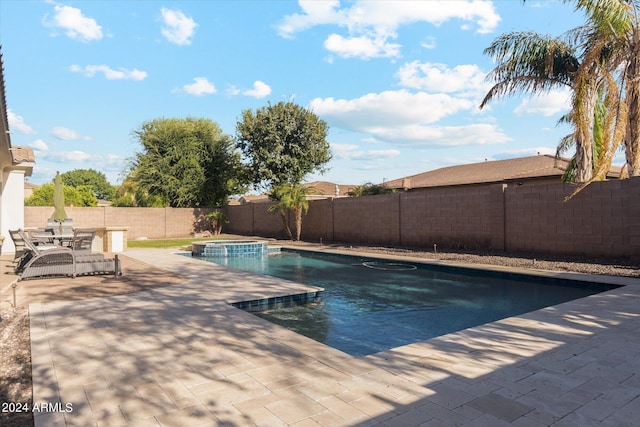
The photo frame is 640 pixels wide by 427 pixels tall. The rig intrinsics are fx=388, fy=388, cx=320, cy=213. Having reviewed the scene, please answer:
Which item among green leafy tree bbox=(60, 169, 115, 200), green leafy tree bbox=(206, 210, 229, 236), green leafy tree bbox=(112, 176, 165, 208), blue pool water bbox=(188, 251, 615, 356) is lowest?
blue pool water bbox=(188, 251, 615, 356)

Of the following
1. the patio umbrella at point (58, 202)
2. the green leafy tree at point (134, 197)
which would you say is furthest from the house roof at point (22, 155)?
the green leafy tree at point (134, 197)

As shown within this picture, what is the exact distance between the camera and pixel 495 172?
2295 cm

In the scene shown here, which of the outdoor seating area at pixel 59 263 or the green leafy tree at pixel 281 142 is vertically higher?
the green leafy tree at pixel 281 142

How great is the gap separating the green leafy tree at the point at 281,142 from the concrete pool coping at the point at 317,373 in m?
17.2

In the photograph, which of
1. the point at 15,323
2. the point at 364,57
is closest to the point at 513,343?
the point at 15,323

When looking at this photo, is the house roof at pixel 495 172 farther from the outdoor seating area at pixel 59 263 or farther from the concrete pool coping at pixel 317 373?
the outdoor seating area at pixel 59 263

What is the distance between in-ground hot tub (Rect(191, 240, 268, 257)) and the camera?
14.8 m

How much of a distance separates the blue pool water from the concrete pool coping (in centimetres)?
91

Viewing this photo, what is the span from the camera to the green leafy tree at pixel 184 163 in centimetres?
2406

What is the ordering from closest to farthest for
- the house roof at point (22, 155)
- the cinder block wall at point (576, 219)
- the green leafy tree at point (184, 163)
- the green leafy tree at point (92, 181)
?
1. the cinder block wall at point (576, 219)
2. the house roof at point (22, 155)
3. the green leafy tree at point (184, 163)
4. the green leafy tree at point (92, 181)

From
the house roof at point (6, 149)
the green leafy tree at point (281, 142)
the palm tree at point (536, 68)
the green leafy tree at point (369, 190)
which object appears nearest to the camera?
the house roof at point (6, 149)

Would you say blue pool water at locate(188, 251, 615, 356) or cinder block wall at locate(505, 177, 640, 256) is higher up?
cinder block wall at locate(505, 177, 640, 256)

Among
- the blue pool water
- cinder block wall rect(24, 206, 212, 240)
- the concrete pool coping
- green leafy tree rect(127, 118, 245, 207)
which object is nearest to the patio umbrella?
the blue pool water

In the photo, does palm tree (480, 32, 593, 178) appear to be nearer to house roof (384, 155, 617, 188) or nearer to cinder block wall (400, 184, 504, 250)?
cinder block wall (400, 184, 504, 250)
